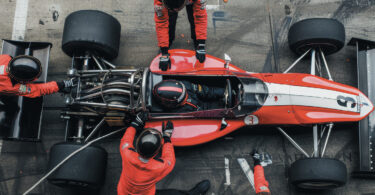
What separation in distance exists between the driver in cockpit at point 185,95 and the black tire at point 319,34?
1.42m

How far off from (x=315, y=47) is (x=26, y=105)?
4.26 m

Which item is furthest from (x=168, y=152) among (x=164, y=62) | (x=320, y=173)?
(x=320, y=173)

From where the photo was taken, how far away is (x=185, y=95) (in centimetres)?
338

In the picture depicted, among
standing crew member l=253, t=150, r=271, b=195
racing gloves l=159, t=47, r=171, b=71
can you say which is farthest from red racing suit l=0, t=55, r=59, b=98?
standing crew member l=253, t=150, r=271, b=195

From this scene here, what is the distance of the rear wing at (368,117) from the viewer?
3.93m

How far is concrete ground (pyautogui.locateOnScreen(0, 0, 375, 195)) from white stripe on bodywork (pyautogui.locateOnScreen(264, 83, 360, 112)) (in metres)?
0.82

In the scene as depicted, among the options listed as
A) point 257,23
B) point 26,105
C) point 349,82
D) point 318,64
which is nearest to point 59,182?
point 26,105

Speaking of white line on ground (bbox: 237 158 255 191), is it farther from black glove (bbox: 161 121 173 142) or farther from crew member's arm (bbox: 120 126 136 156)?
crew member's arm (bbox: 120 126 136 156)

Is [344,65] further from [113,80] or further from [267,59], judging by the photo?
[113,80]

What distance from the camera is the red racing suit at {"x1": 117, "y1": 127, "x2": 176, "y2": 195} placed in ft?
9.90

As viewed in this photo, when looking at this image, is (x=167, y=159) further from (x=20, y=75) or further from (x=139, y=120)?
(x=20, y=75)

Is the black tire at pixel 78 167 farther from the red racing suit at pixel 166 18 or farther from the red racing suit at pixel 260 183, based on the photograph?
the red racing suit at pixel 260 183

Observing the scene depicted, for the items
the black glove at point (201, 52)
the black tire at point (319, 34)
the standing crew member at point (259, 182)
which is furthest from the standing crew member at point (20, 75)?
the black tire at point (319, 34)

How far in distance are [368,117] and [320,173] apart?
112 cm
